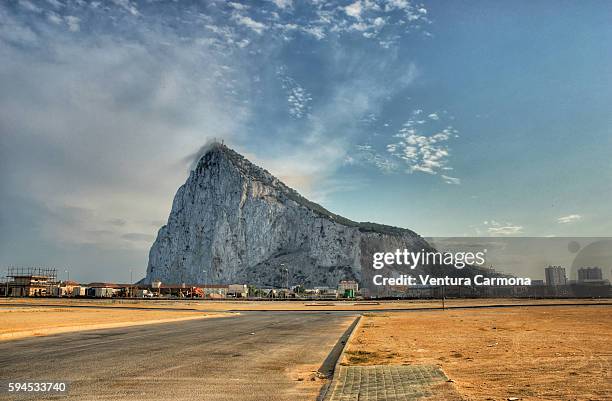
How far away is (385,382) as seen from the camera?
32.0ft

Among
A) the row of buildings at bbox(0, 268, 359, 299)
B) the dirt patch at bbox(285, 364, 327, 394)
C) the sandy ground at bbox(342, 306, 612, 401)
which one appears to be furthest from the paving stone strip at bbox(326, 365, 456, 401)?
the row of buildings at bbox(0, 268, 359, 299)

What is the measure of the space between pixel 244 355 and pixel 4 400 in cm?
786

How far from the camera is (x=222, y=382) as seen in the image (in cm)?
1018

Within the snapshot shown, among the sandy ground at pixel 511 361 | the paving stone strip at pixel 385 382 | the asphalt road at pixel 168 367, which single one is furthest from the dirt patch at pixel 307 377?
the sandy ground at pixel 511 361

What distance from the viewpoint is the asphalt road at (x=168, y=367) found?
9.05 metres

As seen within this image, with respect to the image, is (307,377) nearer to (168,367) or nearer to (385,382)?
(385,382)

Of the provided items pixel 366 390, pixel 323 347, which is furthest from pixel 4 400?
pixel 323 347

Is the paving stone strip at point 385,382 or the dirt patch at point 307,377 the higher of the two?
the paving stone strip at point 385,382

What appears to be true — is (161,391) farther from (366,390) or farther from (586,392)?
(586,392)

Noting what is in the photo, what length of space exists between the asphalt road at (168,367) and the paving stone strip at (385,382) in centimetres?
69

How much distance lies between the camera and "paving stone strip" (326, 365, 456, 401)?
27.5ft

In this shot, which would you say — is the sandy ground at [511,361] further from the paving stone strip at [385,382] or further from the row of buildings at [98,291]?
the row of buildings at [98,291]

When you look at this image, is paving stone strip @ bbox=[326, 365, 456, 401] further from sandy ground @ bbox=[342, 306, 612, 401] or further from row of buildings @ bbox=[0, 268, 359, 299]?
row of buildings @ bbox=[0, 268, 359, 299]

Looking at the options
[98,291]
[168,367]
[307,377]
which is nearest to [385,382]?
[307,377]
